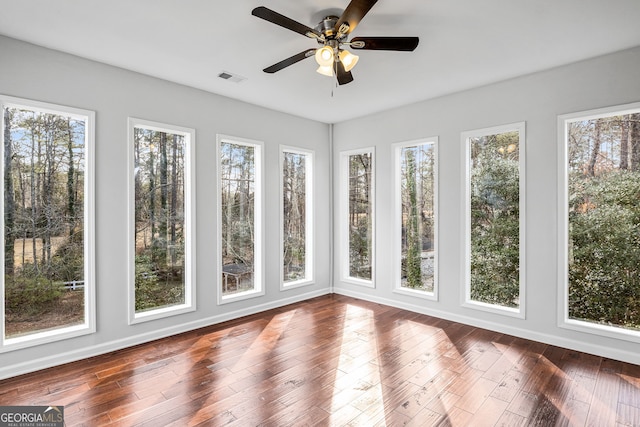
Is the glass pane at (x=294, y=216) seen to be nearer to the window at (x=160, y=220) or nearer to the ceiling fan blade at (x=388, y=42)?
the window at (x=160, y=220)

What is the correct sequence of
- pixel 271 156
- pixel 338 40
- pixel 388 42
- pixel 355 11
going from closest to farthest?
→ pixel 355 11 < pixel 388 42 < pixel 338 40 < pixel 271 156

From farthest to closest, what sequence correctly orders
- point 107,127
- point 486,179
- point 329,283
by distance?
1. point 329,283
2. point 486,179
3. point 107,127

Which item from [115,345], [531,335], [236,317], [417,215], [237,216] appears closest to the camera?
[115,345]

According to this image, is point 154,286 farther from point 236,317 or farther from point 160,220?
point 236,317

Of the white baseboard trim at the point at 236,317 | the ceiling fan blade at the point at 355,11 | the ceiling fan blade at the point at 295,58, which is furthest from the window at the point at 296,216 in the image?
the ceiling fan blade at the point at 355,11

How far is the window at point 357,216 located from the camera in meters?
5.34

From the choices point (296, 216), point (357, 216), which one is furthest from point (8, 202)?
point (357, 216)

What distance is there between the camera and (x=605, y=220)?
334 cm

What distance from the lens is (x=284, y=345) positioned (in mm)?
3549

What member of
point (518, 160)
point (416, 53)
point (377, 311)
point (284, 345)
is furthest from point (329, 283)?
point (416, 53)

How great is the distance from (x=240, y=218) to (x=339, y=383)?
2607 millimetres

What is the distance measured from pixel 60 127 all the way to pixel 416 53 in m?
3.42

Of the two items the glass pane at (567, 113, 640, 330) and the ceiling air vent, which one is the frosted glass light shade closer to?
the ceiling air vent

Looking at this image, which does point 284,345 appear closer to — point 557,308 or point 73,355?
point 73,355
